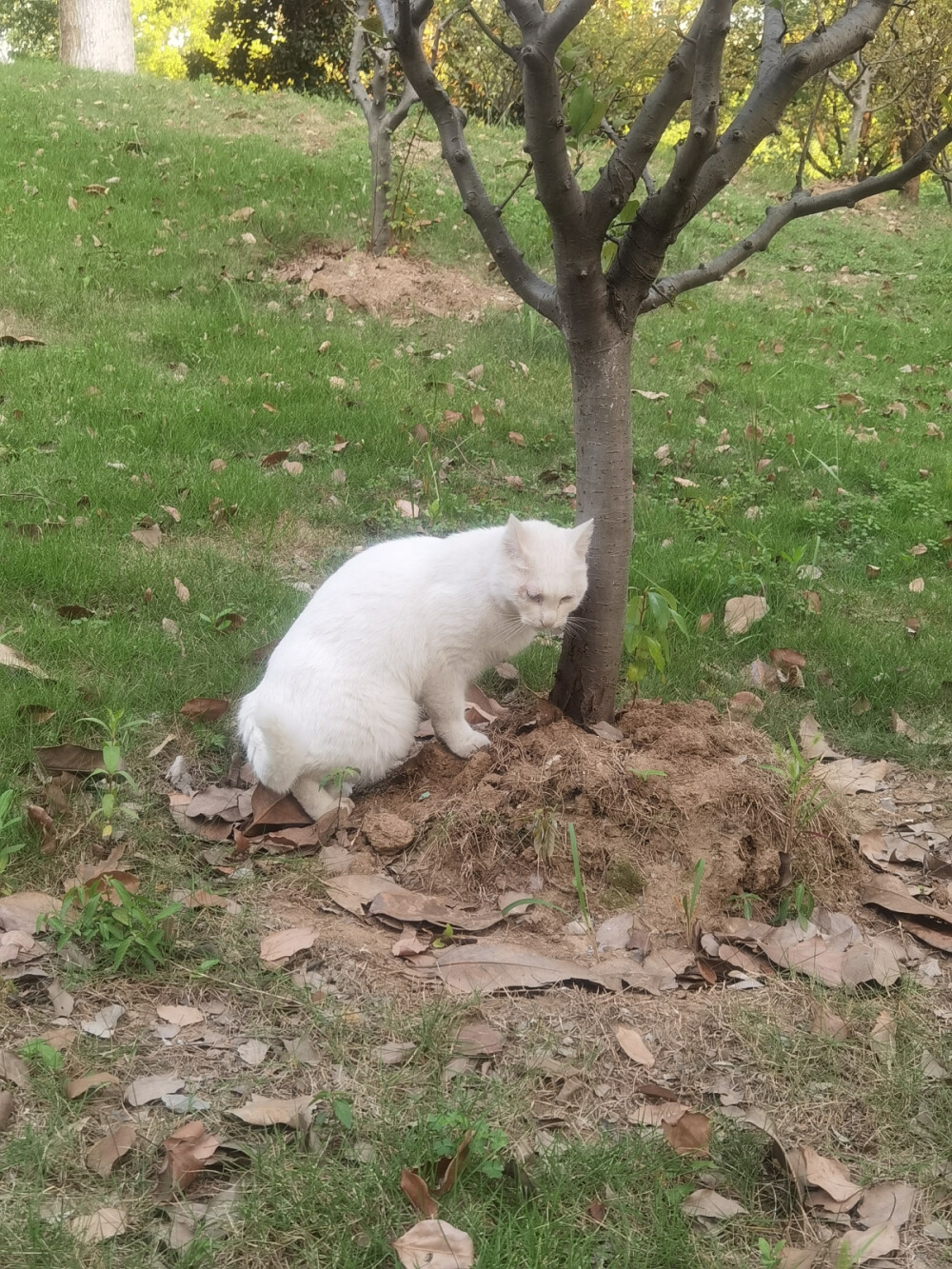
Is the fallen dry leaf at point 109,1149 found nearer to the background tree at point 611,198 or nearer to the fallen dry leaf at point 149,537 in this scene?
the background tree at point 611,198

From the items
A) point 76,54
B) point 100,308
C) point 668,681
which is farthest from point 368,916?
point 76,54

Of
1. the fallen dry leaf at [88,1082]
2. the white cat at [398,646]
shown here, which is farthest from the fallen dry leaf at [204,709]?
the fallen dry leaf at [88,1082]

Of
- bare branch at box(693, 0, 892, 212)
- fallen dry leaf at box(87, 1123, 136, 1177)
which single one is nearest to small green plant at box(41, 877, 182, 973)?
fallen dry leaf at box(87, 1123, 136, 1177)

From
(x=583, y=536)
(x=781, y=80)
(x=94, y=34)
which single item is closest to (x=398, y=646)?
(x=583, y=536)

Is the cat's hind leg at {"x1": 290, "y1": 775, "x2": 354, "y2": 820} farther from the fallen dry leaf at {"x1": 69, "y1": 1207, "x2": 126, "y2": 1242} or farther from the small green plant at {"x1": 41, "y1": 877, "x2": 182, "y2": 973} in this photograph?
the fallen dry leaf at {"x1": 69, "y1": 1207, "x2": 126, "y2": 1242}

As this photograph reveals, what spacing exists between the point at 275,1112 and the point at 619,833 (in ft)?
4.13

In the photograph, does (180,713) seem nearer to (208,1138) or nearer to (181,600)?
(181,600)

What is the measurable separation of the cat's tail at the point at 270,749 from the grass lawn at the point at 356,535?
0.28 metres

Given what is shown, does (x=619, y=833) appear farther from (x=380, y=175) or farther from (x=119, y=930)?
(x=380, y=175)

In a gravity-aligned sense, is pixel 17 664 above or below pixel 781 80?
below

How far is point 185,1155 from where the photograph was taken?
1979 mm

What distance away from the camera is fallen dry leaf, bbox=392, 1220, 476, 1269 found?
179cm

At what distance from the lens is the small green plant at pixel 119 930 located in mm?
2502

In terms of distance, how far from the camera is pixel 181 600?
4383 mm
